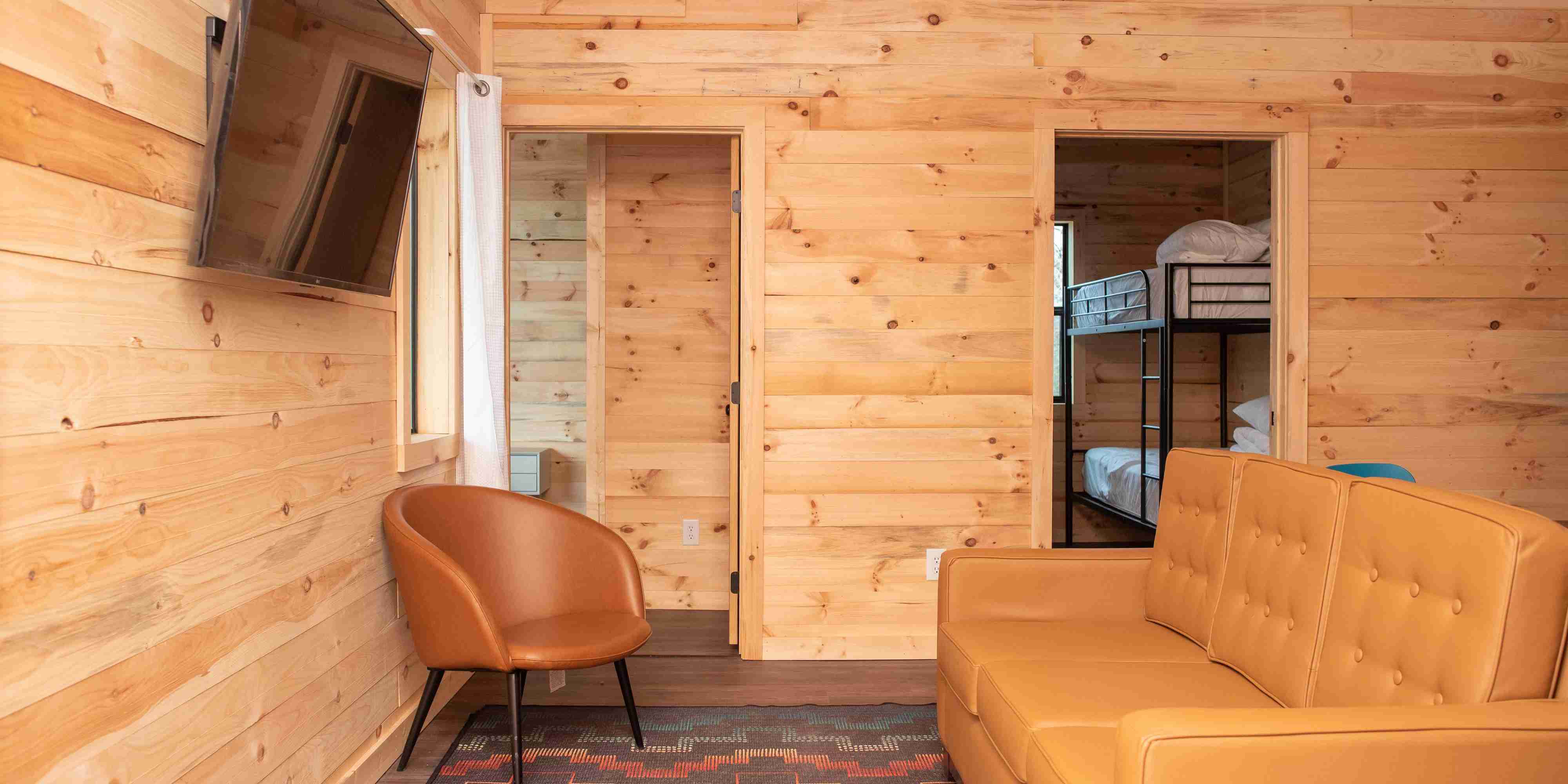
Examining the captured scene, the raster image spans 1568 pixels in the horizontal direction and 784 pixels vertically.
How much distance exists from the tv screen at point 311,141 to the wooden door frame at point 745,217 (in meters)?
0.99

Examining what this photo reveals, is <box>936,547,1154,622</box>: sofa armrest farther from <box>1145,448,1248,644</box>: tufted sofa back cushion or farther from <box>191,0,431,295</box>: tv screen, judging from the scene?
<box>191,0,431,295</box>: tv screen

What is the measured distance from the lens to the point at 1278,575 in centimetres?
180

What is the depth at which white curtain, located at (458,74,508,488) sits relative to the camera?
2.87 meters

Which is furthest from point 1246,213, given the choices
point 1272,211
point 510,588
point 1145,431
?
point 510,588

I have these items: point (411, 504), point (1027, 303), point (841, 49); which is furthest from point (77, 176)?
point (1027, 303)

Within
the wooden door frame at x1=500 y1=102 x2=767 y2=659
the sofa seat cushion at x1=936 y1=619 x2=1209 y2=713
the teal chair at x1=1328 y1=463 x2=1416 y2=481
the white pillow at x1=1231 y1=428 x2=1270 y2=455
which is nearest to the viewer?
the sofa seat cushion at x1=936 y1=619 x2=1209 y2=713

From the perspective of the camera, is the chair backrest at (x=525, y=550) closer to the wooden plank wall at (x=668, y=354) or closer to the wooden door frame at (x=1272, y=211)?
the wooden plank wall at (x=668, y=354)

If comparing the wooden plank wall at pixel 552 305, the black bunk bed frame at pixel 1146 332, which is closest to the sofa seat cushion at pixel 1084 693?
the black bunk bed frame at pixel 1146 332

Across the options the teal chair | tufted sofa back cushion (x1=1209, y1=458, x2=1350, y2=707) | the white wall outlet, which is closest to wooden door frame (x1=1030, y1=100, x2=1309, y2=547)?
the white wall outlet

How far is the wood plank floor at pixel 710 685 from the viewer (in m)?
2.86

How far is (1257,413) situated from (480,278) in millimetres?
3613

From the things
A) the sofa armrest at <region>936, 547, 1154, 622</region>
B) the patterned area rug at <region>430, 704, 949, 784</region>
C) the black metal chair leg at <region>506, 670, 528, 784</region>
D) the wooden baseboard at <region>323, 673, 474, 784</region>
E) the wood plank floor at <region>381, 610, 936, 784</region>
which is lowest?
the patterned area rug at <region>430, 704, 949, 784</region>

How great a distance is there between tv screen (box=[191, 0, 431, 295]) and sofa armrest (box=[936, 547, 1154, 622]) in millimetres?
1604

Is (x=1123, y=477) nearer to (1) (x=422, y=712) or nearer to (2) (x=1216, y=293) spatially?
(2) (x=1216, y=293)
